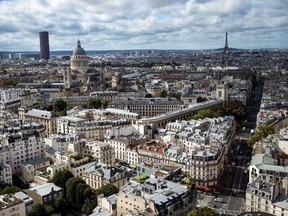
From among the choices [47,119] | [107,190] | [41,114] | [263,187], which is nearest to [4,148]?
[107,190]

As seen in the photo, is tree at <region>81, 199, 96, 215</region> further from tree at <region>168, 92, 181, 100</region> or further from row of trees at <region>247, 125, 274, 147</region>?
tree at <region>168, 92, 181, 100</region>

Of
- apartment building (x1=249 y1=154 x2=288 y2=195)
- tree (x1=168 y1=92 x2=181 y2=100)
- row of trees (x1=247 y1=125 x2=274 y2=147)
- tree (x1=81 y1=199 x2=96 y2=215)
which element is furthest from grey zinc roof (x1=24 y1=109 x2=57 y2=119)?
apartment building (x1=249 y1=154 x2=288 y2=195)

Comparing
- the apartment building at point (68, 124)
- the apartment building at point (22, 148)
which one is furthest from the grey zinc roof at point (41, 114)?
the apartment building at point (22, 148)

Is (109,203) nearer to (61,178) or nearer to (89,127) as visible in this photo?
(61,178)

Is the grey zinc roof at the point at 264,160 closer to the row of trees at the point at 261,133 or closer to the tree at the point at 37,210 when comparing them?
the row of trees at the point at 261,133

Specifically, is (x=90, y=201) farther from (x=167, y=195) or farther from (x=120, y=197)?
(x=167, y=195)

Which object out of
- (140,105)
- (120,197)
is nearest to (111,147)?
(120,197)
